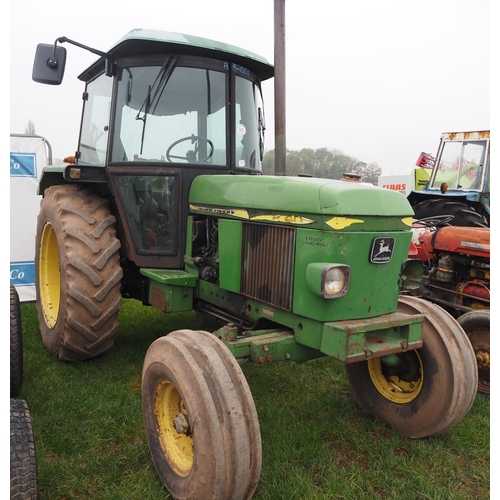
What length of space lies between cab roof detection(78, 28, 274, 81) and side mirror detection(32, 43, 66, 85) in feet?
1.36

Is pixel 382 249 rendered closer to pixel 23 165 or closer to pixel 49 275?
pixel 49 275

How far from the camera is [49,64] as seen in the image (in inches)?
132

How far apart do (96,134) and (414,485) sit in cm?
366

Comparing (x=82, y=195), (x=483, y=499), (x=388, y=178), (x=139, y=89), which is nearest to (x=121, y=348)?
(x=82, y=195)

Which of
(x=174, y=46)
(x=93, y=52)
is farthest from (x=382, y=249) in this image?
(x=93, y=52)

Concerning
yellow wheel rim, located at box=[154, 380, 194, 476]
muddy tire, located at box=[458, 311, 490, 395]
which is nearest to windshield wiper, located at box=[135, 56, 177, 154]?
yellow wheel rim, located at box=[154, 380, 194, 476]

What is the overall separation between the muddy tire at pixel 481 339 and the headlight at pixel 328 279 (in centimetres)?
197

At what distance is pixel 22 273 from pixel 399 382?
516cm

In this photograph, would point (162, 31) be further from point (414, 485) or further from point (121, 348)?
point (414, 485)

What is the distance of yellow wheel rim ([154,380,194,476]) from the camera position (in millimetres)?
2447

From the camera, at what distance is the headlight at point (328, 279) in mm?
2447

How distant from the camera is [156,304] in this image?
3812mm

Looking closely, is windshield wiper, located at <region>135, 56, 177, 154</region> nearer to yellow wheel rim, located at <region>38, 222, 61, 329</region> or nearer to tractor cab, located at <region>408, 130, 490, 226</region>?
yellow wheel rim, located at <region>38, 222, 61, 329</region>

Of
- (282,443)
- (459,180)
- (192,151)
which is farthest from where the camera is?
(459,180)
